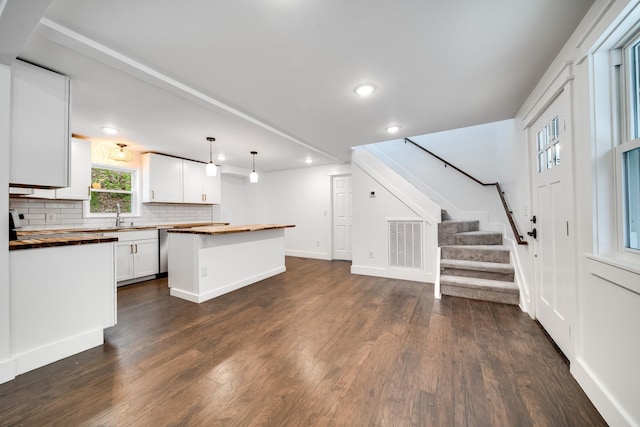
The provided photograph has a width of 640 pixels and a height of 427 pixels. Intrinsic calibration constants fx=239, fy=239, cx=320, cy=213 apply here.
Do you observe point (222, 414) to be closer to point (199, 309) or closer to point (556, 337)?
point (199, 309)

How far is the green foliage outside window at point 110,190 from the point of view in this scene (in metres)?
4.14

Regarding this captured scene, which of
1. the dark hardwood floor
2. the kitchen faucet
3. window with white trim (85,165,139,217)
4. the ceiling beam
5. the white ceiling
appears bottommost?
the dark hardwood floor

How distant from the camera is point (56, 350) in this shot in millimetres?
1879

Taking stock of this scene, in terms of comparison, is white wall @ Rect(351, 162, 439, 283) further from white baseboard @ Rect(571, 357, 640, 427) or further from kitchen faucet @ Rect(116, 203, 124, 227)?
kitchen faucet @ Rect(116, 203, 124, 227)

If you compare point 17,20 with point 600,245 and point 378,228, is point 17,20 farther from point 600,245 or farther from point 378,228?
point 378,228

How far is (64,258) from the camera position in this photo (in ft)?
6.39

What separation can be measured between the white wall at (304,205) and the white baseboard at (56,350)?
433 cm

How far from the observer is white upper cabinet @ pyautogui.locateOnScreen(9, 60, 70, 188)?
181cm

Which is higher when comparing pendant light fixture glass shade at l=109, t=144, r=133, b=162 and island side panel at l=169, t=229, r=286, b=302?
pendant light fixture glass shade at l=109, t=144, r=133, b=162

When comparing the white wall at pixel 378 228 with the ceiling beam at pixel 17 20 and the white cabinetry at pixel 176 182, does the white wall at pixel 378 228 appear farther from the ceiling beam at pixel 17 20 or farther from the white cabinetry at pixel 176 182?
the ceiling beam at pixel 17 20

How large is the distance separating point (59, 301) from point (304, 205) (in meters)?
4.71

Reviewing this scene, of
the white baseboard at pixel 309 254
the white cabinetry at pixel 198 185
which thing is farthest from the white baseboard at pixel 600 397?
the white cabinetry at pixel 198 185

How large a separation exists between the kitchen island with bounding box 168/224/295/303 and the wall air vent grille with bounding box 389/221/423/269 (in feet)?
7.50

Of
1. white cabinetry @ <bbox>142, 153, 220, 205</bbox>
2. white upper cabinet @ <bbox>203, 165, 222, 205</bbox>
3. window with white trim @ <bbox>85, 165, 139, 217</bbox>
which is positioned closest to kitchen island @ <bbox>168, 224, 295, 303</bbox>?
white cabinetry @ <bbox>142, 153, 220, 205</bbox>
